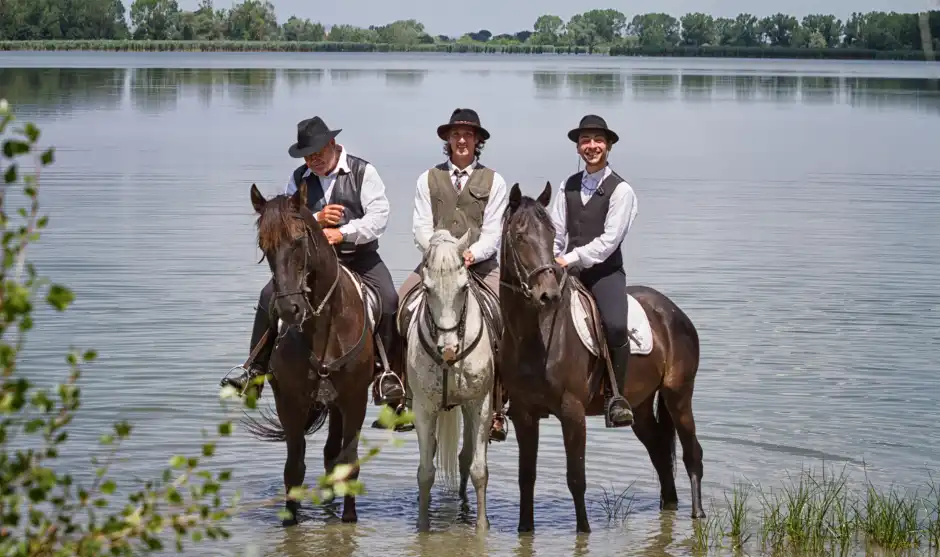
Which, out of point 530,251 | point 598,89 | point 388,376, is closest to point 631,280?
point 388,376

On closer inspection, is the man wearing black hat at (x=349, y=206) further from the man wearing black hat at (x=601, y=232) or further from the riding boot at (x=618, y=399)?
the riding boot at (x=618, y=399)

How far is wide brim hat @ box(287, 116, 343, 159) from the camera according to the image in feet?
33.6

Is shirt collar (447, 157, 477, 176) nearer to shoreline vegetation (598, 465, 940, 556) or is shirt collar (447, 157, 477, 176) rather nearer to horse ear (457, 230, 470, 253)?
horse ear (457, 230, 470, 253)

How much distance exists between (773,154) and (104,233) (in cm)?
2616

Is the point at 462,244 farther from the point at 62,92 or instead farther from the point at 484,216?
the point at 62,92

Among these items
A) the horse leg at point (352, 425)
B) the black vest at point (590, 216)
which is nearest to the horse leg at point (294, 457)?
the horse leg at point (352, 425)

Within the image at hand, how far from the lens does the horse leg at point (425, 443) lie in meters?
9.66

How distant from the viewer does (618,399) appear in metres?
9.72

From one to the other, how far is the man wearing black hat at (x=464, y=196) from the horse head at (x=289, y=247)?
110 cm

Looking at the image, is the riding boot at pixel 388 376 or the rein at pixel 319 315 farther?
the riding boot at pixel 388 376

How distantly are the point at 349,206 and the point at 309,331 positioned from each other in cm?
120

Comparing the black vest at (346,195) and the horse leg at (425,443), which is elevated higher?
the black vest at (346,195)

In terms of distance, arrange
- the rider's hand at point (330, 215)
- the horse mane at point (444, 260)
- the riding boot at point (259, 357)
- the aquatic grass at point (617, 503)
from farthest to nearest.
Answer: the aquatic grass at point (617, 503) < the rider's hand at point (330, 215) < the riding boot at point (259, 357) < the horse mane at point (444, 260)

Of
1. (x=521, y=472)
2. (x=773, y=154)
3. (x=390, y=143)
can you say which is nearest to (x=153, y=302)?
(x=521, y=472)
